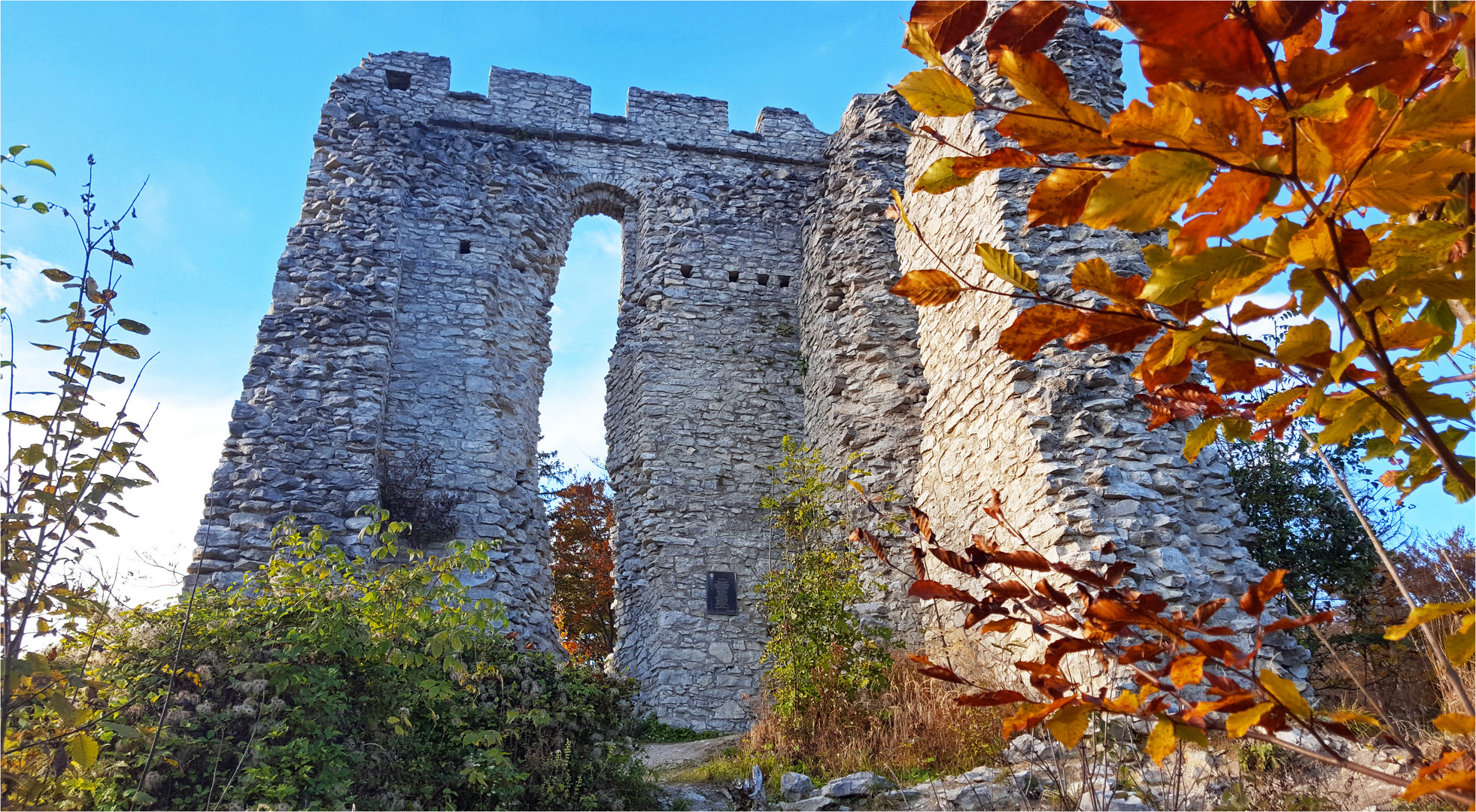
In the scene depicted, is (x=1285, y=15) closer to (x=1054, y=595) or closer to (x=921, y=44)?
(x=921, y=44)

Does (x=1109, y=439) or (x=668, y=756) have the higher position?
(x=1109, y=439)

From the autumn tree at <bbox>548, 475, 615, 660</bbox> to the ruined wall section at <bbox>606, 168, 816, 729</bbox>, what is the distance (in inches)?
229

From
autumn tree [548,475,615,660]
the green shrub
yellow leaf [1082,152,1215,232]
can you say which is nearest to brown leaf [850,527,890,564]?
yellow leaf [1082,152,1215,232]

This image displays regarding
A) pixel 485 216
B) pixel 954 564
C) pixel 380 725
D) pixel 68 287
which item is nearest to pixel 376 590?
pixel 380 725

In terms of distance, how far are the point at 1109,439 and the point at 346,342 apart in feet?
22.4

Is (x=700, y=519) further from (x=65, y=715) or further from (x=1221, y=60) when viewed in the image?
(x=1221, y=60)

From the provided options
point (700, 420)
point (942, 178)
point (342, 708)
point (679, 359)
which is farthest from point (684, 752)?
point (942, 178)

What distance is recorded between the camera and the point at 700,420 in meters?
9.37

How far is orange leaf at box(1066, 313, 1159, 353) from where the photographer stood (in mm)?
1147

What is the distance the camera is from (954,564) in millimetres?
1387

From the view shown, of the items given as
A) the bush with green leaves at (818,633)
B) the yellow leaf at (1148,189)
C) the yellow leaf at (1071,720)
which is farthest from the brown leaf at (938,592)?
the bush with green leaves at (818,633)

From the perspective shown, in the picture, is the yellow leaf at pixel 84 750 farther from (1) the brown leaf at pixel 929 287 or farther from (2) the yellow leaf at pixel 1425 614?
(2) the yellow leaf at pixel 1425 614

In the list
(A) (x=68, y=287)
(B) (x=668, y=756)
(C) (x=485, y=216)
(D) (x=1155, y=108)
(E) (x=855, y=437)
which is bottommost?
(B) (x=668, y=756)

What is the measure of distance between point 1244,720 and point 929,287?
A: 0.68 m
